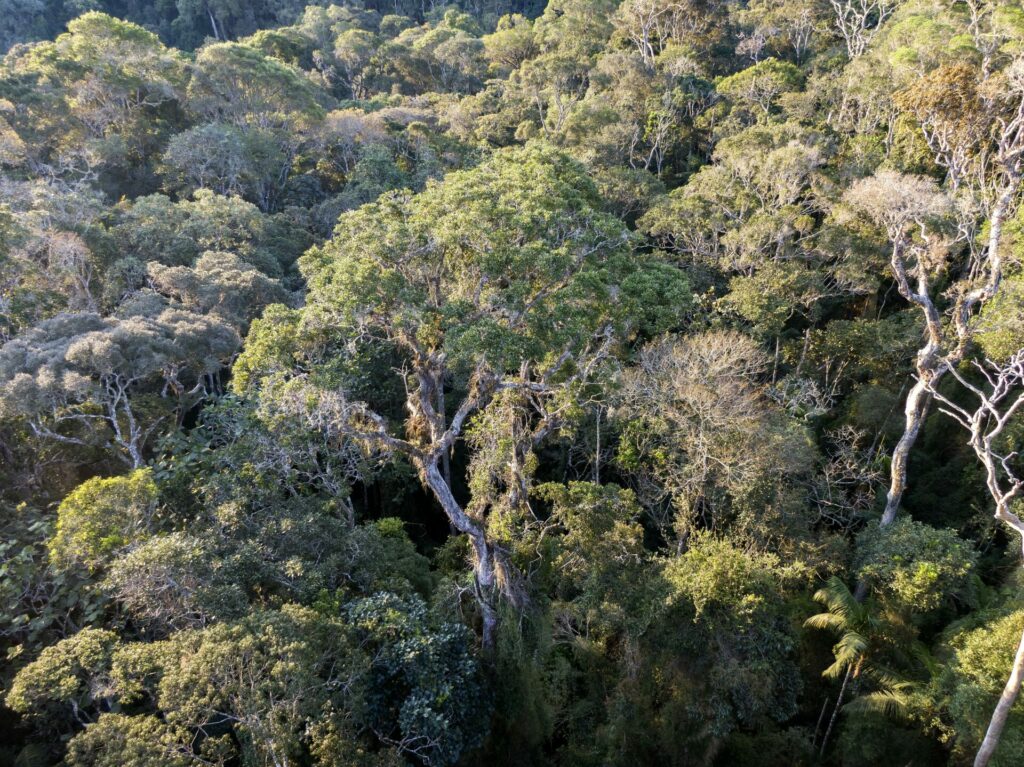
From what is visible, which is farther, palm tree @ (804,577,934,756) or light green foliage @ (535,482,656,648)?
light green foliage @ (535,482,656,648)

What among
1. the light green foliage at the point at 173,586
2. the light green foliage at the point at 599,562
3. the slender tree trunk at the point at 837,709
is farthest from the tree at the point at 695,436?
the light green foliage at the point at 173,586

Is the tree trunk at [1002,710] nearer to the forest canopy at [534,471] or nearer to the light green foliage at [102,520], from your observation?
the forest canopy at [534,471]

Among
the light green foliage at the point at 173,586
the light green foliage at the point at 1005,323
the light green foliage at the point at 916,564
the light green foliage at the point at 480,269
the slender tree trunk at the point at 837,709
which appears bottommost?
the slender tree trunk at the point at 837,709

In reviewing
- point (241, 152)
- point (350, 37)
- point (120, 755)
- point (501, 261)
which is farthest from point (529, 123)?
point (120, 755)

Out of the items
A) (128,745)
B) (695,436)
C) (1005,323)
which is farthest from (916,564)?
(128,745)

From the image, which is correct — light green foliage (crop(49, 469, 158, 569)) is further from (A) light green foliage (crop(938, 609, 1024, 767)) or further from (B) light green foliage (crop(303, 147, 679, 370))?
(A) light green foliage (crop(938, 609, 1024, 767))

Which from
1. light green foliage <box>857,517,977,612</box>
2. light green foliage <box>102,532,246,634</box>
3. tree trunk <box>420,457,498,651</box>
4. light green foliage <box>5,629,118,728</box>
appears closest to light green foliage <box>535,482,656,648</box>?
tree trunk <box>420,457,498,651</box>

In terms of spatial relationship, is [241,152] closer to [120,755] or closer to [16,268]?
[16,268]
